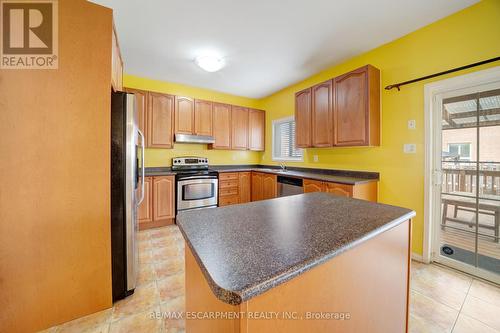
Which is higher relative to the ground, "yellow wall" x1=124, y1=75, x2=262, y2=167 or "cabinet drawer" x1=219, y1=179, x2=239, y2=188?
"yellow wall" x1=124, y1=75, x2=262, y2=167

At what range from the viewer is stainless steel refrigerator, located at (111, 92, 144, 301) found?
5.24ft

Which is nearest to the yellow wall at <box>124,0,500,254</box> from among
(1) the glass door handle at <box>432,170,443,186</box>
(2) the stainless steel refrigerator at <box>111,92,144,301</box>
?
(1) the glass door handle at <box>432,170,443,186</box>

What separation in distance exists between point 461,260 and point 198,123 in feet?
13.7

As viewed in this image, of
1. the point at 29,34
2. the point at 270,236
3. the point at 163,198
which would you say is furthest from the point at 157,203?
the point at 270,236

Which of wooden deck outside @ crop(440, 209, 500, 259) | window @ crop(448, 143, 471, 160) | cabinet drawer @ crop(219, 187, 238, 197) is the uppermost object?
window @ crop(448, 143, 471, 160)

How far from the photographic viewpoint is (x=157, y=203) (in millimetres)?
3307

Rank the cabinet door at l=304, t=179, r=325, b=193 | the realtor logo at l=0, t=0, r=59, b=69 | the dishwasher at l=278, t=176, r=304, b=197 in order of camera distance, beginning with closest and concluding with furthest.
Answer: the realtor logo at l=0, t=0, r=59, b=69, the cabinet door at l=304, t=179, r=325, b=193, the dishwasher at l=278, t=176, r=304, b=197

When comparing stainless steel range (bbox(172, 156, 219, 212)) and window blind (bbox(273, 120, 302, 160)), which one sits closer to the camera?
stainless steel range (bbox(172, 156, 219, 212))

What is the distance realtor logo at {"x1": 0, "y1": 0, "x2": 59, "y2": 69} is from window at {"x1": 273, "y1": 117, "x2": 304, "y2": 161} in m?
3.52

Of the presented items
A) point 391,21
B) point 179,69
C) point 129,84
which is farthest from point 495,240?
point 129,84

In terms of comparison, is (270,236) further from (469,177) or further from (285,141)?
(285,141)

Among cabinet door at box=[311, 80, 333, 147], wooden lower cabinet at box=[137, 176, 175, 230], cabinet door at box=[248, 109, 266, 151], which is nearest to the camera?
cabinet door at box=[311, 80, 333, 147]

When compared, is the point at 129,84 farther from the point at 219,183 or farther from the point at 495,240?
the point at 495,240

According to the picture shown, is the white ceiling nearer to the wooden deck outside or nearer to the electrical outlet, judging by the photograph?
the electrical outlet
